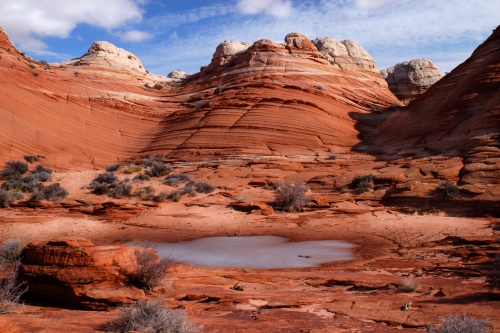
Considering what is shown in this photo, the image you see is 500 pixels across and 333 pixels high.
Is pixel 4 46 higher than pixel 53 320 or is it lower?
higher

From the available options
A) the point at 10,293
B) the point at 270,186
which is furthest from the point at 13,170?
the point at 10,293

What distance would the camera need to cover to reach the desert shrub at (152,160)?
25.3 meters

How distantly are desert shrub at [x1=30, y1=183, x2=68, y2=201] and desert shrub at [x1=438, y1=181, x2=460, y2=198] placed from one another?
15.5 m

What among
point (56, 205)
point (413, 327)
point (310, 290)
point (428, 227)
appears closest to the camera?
point (413, 327)

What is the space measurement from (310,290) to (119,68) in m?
43.8

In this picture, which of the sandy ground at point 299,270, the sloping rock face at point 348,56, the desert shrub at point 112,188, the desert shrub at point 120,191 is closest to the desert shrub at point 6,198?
the sandy ground at point 299,270

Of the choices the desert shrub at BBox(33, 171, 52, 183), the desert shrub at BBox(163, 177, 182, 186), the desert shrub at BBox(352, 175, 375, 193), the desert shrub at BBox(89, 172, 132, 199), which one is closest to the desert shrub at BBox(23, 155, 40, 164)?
the desert shrub at BBox(33, 171, 52, 183)

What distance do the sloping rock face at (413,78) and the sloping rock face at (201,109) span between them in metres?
8.74

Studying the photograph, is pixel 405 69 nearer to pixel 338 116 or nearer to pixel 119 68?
pixel 338 116

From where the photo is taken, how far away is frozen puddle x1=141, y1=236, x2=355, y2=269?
10.7 metres

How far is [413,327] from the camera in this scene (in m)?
5.04

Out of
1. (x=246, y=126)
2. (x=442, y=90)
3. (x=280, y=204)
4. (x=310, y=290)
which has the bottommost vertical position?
(x=310, y=290)

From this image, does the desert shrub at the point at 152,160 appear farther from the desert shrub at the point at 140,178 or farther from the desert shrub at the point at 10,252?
the desert shrub at the point at 10,252

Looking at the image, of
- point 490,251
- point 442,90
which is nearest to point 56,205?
point 490,251
